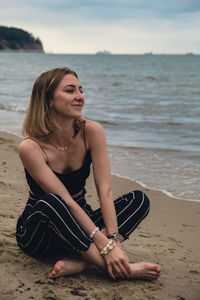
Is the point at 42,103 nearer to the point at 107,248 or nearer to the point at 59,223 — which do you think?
the point at 59,223

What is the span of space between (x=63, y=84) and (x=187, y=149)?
681cm

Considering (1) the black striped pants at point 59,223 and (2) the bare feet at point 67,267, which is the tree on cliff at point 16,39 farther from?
(2) the bare feet at point 67,267

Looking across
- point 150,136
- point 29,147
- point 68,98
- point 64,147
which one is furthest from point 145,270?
point 150,136

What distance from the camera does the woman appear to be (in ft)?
9.78

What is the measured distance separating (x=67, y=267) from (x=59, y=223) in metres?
0.33

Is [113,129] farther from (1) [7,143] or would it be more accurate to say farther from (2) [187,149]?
(1) [7,143]

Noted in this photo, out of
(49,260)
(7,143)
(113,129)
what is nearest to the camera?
(49,260)

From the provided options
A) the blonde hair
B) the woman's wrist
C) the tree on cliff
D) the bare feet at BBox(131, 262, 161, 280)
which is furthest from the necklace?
the tree on cliff

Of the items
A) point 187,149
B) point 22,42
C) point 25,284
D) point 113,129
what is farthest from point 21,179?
point 22,42

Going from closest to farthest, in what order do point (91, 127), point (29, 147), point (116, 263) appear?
1. point (116, 263)
2. point (29, 147)
3. point (91, 127)

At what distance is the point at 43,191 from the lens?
3.18m

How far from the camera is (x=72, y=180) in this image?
3.26 m

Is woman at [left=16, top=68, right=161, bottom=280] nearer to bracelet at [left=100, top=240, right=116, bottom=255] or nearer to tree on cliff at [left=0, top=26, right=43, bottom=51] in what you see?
bracelet at [left=100, top=240, right=116, bottom=255]

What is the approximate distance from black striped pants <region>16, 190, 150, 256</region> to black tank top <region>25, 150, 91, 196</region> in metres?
0.07
